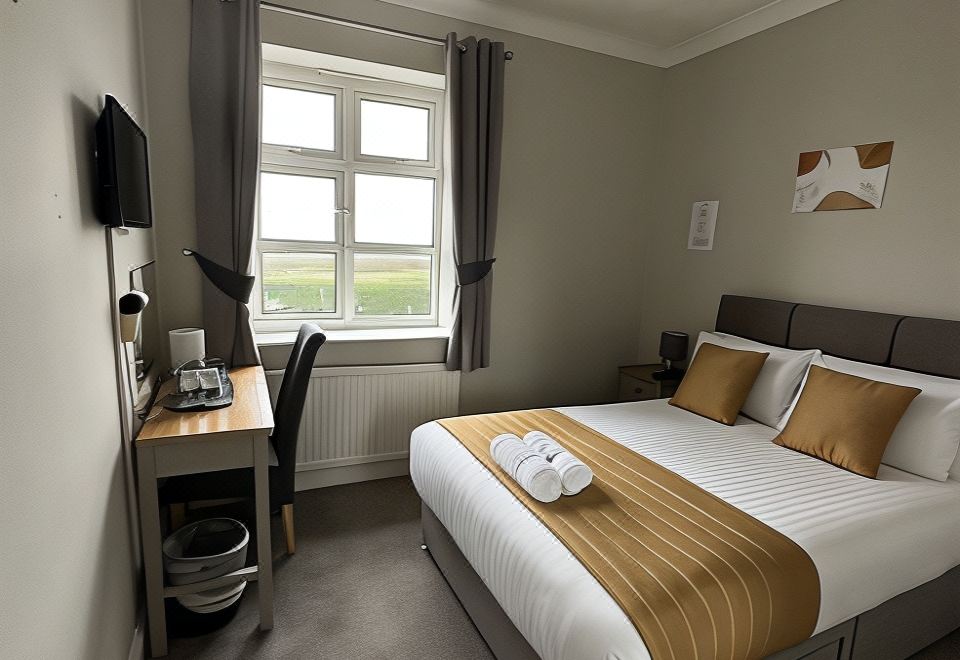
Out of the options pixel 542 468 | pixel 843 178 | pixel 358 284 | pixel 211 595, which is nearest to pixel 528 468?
pixel 542 468

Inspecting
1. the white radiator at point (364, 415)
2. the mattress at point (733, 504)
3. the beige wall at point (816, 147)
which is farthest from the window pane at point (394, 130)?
the mattress at point (733, 504)

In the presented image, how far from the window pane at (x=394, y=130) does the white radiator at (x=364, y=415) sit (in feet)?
4.49

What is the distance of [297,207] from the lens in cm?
317

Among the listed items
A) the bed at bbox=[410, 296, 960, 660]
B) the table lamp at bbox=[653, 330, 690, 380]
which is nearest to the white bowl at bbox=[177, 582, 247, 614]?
the bed at bbox=[410, 296, 960, 660]

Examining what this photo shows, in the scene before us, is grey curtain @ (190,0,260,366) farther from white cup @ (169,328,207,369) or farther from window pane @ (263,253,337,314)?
window pane @ (263,253,337,314)

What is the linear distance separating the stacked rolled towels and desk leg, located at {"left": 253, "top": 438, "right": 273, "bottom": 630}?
84cm

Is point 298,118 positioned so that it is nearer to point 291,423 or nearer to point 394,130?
point 394,130

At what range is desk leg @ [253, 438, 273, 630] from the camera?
6.17 feet

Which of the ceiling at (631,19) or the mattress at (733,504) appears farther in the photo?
the ceiling at (631,19)

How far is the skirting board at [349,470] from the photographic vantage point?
3092 mm

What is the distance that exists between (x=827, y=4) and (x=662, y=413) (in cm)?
228

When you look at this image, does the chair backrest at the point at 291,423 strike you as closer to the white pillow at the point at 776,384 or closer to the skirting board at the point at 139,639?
the skirting board at the point at 139,639

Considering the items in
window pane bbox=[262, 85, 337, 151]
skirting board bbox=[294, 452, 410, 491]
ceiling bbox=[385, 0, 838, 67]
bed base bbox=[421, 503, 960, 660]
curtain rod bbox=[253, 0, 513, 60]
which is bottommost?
skirting board bbox=[294, 452, 410, 491]

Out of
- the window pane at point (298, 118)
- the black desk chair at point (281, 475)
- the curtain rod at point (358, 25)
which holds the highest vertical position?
the curtain rod at point (358, 25)
